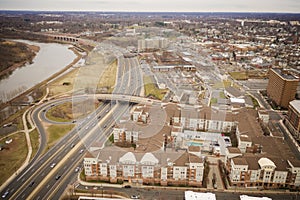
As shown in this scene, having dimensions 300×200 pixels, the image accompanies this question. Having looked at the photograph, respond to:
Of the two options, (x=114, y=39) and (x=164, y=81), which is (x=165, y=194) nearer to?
(x=164, y=81)

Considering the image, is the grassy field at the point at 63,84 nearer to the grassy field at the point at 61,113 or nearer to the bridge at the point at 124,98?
the grassy field at the point at 61,113

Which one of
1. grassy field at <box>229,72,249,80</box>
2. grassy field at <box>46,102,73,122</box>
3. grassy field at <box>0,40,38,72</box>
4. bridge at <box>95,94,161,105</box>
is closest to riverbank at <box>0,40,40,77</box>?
grassy field at <box>0,40,38,72</box>

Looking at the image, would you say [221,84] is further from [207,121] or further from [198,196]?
[198,196]

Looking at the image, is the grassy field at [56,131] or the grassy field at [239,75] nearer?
the grassy field at [56,131]

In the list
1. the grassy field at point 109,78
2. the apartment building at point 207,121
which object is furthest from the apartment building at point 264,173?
the grassy field at point 109,78

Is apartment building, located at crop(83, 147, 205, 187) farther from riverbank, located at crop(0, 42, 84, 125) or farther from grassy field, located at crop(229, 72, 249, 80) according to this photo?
grassy field, located at crop(229, 72, 249, 80)

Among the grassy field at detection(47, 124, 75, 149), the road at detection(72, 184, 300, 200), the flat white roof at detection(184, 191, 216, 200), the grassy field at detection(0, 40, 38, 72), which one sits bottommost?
the road at detection(72, 184, 300, 200)
